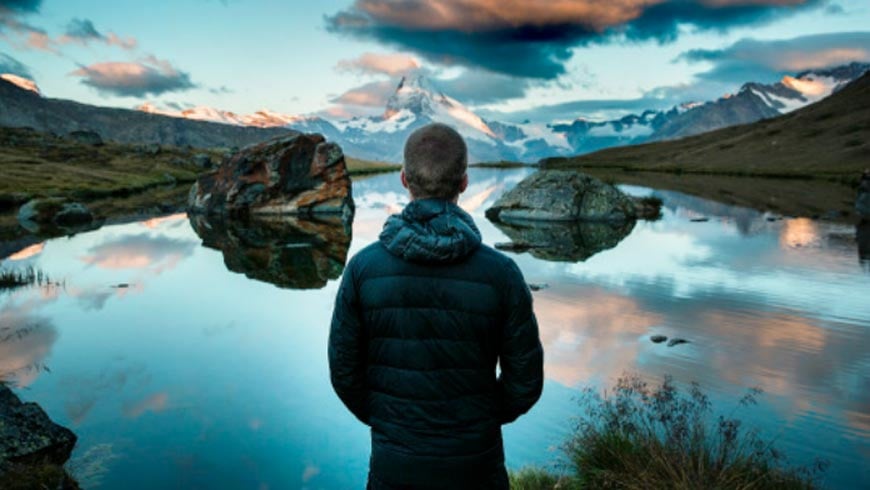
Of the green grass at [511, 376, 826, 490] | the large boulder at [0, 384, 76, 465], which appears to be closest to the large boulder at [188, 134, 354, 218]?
the large boulder at [0, 384, 76, 465]

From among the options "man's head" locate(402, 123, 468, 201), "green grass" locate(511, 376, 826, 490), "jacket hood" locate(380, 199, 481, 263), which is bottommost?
"green grass" locate(511, 376, 826, 490)

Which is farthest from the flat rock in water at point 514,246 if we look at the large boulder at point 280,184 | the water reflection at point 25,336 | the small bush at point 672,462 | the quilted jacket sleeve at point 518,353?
the quilted jacket sleeve at point 518,353

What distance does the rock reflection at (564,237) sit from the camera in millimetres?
29141

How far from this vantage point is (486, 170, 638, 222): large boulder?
4188 cm

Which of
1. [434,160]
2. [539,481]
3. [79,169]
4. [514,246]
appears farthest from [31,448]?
[79,169]

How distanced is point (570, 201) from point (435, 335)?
125 feet

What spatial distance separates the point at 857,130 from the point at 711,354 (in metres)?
174

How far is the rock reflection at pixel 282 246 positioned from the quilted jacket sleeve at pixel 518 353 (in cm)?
1873

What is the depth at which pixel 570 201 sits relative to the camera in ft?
137

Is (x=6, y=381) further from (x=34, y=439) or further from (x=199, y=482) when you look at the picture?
(x=199, y=482)

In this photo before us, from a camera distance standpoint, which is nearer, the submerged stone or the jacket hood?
the jacket hood

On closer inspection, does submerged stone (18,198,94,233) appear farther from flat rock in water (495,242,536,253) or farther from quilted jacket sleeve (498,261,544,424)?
quilted jacket sleeve (498,261,544,424)

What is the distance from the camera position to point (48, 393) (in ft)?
41.5

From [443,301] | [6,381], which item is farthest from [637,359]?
[6,381]
